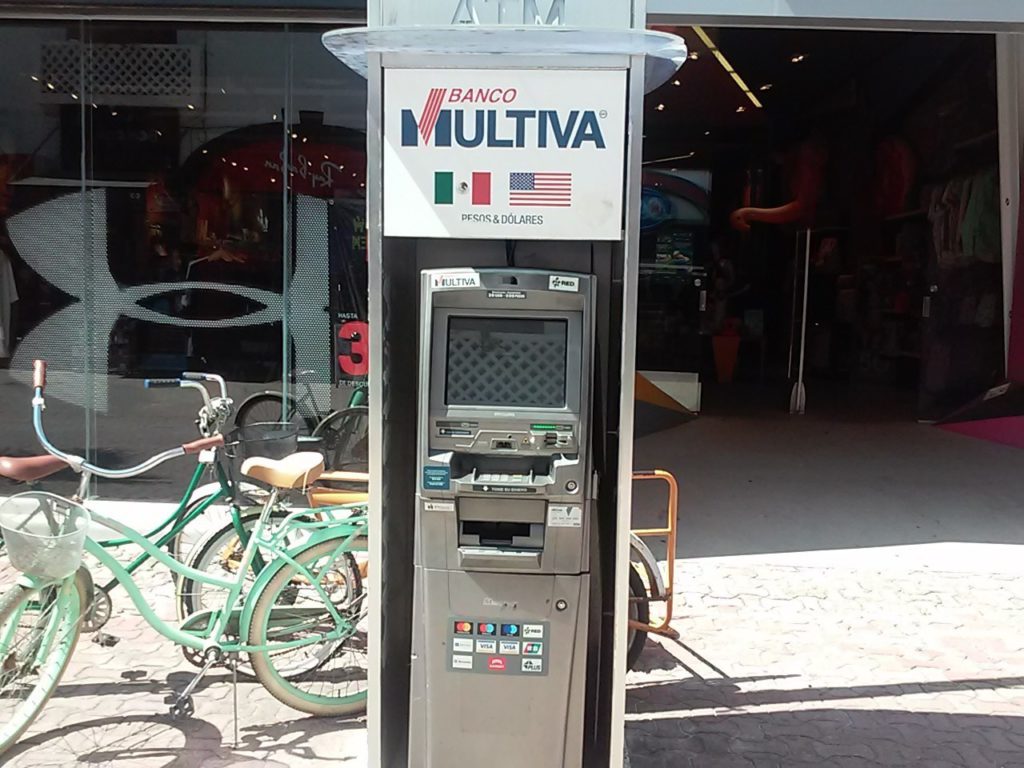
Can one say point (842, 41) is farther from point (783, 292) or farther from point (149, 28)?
point (149, 28)

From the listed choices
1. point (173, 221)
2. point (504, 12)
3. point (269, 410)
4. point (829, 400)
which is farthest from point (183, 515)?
point (829, 400)

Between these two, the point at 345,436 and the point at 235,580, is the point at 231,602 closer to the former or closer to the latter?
the point at 235,580

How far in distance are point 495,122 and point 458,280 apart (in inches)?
18.2

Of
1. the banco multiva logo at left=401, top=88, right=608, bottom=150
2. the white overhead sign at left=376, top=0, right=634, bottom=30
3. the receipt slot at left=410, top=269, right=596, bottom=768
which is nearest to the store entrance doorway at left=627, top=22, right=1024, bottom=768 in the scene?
the receipt slot at left=410, top=269, right=596, bottom=768

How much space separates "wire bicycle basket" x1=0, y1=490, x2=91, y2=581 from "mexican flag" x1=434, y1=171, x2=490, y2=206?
1.74m

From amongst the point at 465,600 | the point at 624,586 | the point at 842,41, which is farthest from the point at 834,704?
the point at 842,41

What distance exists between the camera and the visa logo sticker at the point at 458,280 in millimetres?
2584

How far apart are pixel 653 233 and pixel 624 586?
975 centimetres

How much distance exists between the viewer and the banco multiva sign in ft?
8.29

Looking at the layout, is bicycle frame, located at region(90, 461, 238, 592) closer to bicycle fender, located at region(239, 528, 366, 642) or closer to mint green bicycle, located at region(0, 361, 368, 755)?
mint green bicycle, located at region(0, 361, 368, 755)

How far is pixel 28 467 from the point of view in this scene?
10.5 feet

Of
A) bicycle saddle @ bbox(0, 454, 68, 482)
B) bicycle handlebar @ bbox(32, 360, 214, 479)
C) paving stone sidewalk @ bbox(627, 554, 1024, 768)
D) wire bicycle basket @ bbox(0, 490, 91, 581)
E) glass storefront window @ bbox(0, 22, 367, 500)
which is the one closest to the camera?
wire bicycle basket @ bbox(0, 490, 91, 581)

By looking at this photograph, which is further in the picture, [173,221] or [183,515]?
[173,221]

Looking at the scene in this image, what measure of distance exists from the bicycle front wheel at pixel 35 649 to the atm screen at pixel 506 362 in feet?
5.66
